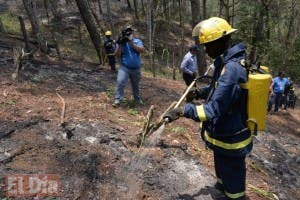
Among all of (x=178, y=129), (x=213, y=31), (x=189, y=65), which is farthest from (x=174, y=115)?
(x=189, y=65)

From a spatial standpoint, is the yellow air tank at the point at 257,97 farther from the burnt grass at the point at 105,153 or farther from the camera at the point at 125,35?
the camera at the point at 125,35

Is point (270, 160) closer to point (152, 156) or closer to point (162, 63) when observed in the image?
point (152, 156)

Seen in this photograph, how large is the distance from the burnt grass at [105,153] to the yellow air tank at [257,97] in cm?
146

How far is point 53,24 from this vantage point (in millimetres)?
25688

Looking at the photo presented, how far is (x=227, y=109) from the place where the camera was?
12.3 ft

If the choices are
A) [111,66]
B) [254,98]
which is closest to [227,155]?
[254,98]

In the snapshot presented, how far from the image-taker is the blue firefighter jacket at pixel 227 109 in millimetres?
3619

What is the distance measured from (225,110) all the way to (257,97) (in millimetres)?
346

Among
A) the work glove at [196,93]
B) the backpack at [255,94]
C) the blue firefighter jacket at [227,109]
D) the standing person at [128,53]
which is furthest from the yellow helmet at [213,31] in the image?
the standing person at [128,53]

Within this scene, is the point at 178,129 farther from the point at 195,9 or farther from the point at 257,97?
the point at 195,9

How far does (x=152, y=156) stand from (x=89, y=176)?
1135mm

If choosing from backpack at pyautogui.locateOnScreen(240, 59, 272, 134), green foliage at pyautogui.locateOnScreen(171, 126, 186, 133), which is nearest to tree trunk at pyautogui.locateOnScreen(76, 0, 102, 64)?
green foliage at pyautogui.locateOnScreen(171, 126, 186, 133)

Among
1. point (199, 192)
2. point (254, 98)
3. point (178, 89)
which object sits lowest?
point (178, 89)

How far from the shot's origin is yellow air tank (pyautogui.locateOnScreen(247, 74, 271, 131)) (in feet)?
11.9
